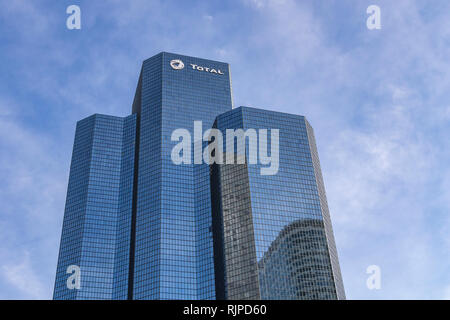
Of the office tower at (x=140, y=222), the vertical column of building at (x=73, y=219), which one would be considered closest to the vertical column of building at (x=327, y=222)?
the office tower at (x=140, y=222)

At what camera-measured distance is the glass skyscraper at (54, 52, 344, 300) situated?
5536 inches

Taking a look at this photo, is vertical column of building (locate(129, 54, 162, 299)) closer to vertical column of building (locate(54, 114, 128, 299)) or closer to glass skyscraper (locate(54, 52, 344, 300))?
glass skyscraper (locate(54, 52, 344, 300))

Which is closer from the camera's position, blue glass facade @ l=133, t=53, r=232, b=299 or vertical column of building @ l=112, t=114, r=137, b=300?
blue glass facade @ l=133, t=53, r=232, b=299

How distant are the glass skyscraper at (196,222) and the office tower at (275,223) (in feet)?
1.08

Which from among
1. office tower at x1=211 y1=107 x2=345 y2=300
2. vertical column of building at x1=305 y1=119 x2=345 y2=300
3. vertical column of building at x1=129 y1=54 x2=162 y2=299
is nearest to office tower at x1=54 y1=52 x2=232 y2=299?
vertical column of building at x1=129 y1=54 x2=162 y2=299

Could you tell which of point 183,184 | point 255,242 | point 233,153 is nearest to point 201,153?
point 183,184

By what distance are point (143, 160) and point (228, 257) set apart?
199 feet

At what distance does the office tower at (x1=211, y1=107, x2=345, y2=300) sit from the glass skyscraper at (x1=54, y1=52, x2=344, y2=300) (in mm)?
331

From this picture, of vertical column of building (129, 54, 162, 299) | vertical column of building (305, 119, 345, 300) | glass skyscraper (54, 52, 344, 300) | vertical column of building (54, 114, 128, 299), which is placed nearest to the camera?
glass skyscraper (54, 52, 344, 300)

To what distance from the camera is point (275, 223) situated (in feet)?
478

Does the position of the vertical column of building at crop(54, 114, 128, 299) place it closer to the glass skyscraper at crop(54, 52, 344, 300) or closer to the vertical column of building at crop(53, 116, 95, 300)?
the vertical column of building at crop(53, 116, 95, 300)

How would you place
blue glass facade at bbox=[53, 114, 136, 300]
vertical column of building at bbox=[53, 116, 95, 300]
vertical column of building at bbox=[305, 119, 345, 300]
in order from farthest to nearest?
blue glass facade at bbox=[53, 114, 136, 300] < vertical column of building at bbox=[53, 116, 95, 300] < vertical column of building at bbox=[305, 119, 345, 300]

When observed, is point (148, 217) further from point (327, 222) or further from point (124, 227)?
point (327, 222)
